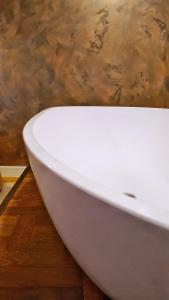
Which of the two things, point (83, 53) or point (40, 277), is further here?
point (83, 53)

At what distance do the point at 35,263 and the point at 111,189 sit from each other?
664 millimetres

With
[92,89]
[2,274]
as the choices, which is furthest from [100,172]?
[2,274]

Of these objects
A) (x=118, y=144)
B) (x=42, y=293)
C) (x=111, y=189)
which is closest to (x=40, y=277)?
(x=42, y=293)

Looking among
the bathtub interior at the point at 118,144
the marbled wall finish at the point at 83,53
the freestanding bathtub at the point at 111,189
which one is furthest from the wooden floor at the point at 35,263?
the marbled wall finish at the point at 83,53

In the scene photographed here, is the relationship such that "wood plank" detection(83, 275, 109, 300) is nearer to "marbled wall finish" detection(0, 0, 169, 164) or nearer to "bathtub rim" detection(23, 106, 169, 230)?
"bathtub rim" detection(23, 106, 169, 230)

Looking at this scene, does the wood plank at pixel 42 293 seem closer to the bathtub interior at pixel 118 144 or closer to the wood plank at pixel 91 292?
the wood plank at pixel 91 292

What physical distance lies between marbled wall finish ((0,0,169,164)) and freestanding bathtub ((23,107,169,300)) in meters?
0.22

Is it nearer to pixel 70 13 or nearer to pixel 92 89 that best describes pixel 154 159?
pixel 92 89

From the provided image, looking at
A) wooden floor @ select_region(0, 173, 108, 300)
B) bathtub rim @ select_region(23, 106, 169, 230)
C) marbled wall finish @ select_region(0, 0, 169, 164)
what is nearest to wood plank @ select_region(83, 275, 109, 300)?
wooden floor @ select_region(0, 173, 108, 300)

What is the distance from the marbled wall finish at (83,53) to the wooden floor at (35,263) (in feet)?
2.73

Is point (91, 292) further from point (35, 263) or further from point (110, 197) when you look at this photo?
point (110, 197)

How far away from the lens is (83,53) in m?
1.70

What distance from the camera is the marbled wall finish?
5.32 feet

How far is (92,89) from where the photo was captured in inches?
69.6
